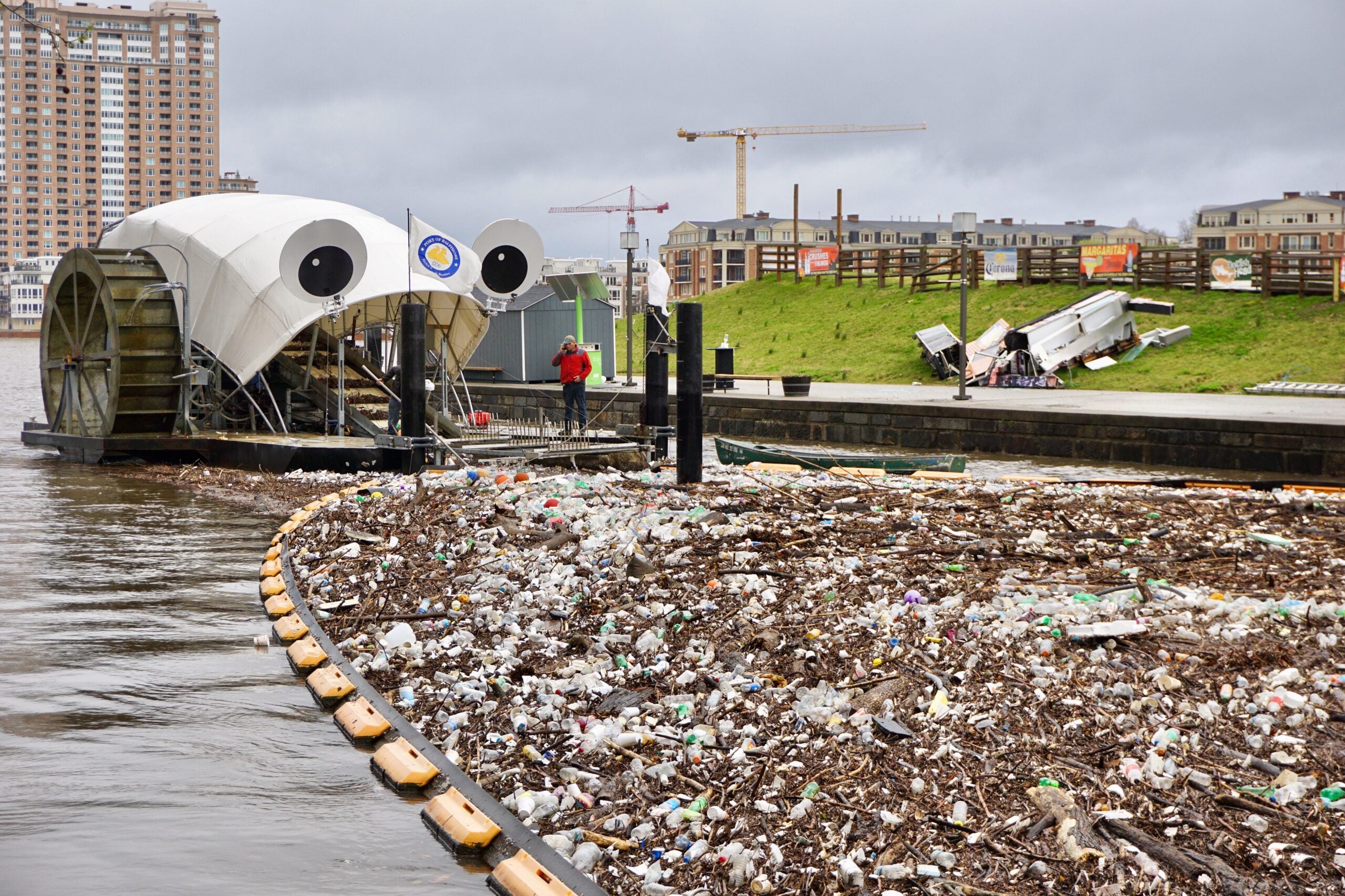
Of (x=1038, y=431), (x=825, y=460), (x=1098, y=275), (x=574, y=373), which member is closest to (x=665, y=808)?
(x=825, y=460)

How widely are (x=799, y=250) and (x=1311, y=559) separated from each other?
49.6 metres

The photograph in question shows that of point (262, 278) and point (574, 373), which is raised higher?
point (262, 278)

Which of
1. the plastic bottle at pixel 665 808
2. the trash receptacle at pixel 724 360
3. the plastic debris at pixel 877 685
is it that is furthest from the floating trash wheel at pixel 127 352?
the trash receptacle at pixel 724 360

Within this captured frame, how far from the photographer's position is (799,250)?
185 ft

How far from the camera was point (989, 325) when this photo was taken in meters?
41.5

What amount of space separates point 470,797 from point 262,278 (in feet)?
49.0

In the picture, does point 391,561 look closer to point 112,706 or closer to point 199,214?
point 112,706

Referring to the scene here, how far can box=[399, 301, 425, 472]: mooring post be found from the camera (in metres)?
14.8

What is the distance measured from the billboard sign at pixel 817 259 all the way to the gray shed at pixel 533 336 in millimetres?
18020

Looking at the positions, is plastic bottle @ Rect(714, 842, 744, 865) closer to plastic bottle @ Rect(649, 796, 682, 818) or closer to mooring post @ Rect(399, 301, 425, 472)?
plastic bottle @ Rect(649, 796, 682, 818)

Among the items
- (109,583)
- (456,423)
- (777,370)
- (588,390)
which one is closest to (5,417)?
(588,390)

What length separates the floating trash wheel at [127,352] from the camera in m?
18.9

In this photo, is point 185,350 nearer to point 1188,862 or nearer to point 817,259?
point 1188,862

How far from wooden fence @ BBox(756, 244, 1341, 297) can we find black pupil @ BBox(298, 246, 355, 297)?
24.0m
